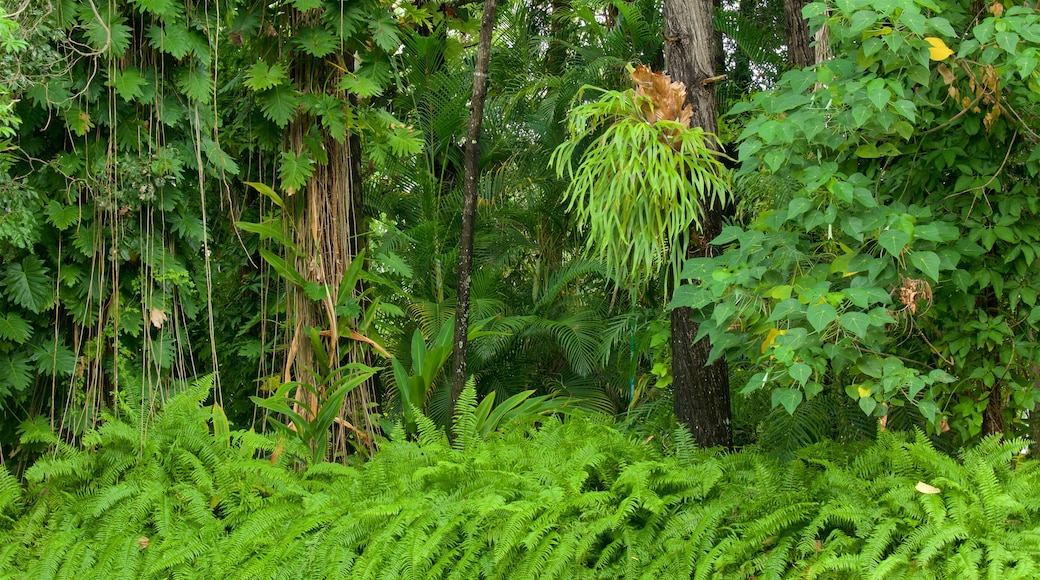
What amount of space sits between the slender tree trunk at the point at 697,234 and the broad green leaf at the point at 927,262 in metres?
1.02

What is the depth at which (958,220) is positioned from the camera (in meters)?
2.96

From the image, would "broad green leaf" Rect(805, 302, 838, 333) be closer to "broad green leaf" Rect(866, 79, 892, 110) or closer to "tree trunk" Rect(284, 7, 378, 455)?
"broad green leaf" Rect(866, 79, 892, 110)

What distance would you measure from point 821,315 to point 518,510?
3.45 ft

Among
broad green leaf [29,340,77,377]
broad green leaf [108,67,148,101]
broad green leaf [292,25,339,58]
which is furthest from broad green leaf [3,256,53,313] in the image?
broad green leaf [292,25,339,58]

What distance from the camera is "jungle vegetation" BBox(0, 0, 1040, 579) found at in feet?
8.98

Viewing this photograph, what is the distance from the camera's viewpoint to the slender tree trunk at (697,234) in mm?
3600

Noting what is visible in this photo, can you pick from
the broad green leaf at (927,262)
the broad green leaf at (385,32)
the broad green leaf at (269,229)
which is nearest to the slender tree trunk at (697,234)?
the broad green leaf at (927,262)

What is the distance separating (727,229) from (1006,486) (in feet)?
3.69

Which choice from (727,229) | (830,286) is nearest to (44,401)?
(727,229)

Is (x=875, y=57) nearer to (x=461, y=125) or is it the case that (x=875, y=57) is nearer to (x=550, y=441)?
(x=550, y=441)

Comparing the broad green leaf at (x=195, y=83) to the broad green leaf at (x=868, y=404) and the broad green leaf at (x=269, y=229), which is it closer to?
the broad green leaf at (x=269, y=229)

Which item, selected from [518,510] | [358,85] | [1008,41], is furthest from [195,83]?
[1008,41]

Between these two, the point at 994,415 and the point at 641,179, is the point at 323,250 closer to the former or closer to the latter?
the point at 641,179

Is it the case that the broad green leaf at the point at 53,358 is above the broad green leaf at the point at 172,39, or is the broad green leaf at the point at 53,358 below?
below
